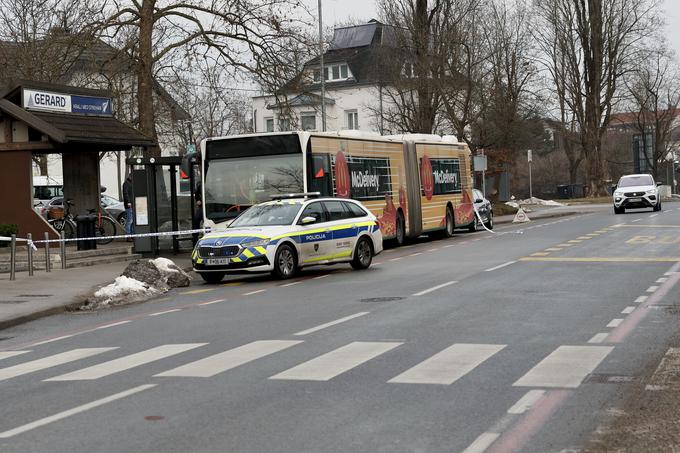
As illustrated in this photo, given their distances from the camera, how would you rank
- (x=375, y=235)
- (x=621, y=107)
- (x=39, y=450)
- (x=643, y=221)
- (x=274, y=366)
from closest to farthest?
(x=39, y=450)
(x=274, y=366)
(x=375, y=235)
(x=643, y=221)
(x=621, y=107)

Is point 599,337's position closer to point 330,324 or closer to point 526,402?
point 330,324

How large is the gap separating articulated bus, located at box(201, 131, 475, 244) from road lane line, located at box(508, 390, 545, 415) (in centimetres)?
1680

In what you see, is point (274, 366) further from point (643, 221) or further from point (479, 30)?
point (479, 30)

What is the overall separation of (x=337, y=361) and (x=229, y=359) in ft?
3.59

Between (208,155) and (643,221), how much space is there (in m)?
18.8

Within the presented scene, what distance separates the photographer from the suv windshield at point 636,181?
155 ft

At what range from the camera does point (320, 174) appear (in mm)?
25562

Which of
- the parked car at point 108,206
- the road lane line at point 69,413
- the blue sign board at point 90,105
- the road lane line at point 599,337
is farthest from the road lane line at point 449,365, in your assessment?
the parked car at point 108,206

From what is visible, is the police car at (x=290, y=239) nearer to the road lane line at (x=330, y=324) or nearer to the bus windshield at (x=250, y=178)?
the bus windshield at (x=250, y=178)

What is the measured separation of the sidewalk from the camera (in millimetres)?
16109

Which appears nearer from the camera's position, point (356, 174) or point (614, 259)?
point (614, 259)

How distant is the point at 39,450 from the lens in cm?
675

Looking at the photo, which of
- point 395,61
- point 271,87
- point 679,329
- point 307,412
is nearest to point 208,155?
point 271,87

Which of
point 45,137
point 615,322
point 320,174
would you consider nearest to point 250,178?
point 320,174
